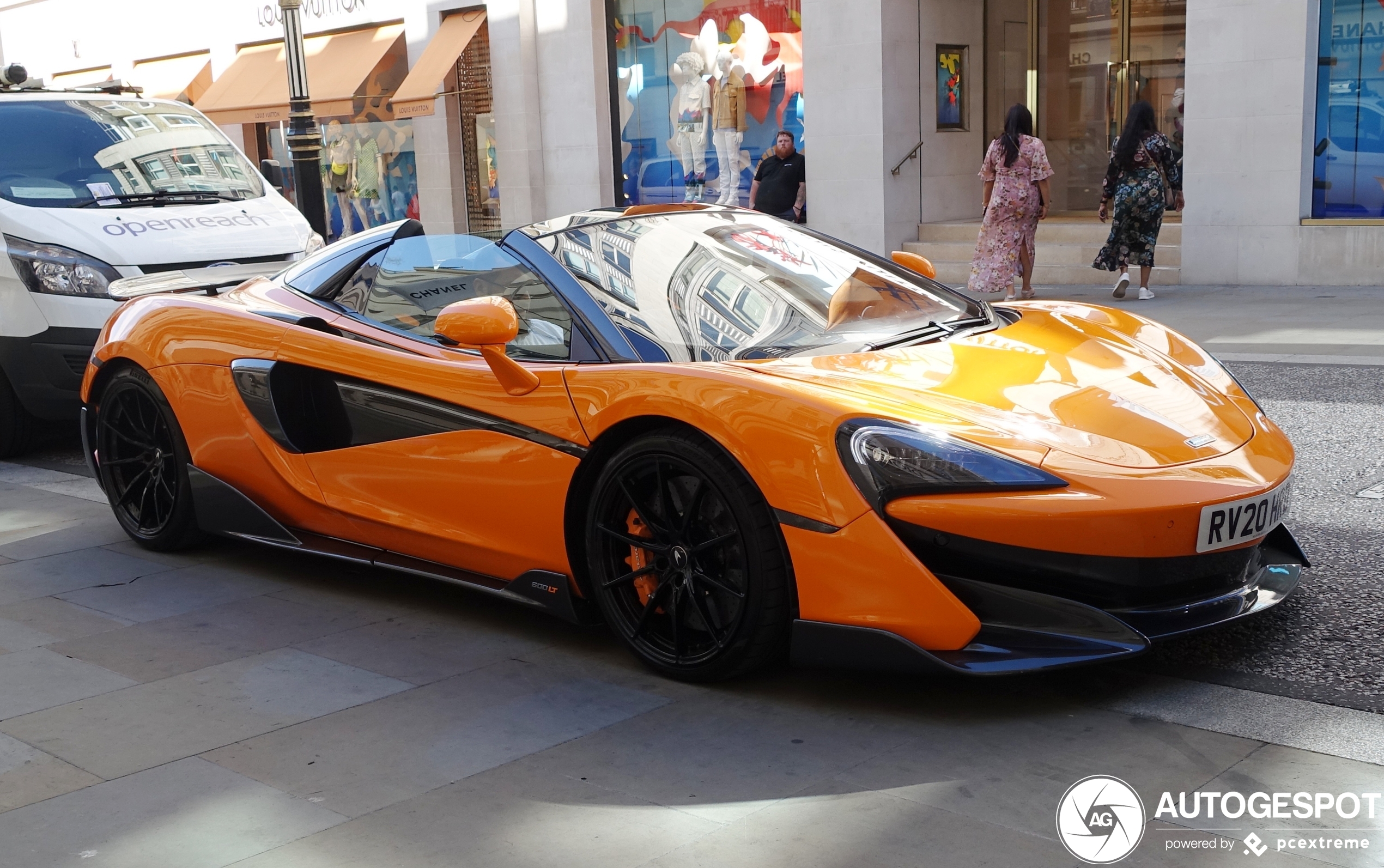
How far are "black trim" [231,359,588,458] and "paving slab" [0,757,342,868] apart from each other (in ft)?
4.07

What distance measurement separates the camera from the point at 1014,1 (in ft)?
53.9

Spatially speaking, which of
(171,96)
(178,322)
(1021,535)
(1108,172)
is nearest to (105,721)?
(178,322)

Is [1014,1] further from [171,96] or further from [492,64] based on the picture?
[171,96]

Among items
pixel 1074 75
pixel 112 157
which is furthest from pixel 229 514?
pixel 1074 75

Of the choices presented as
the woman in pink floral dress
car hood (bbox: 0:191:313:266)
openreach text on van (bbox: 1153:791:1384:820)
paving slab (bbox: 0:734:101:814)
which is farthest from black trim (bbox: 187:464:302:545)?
the woman in pink floral dress

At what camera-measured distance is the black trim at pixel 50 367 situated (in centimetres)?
738

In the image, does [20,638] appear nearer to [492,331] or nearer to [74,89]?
[492,331]

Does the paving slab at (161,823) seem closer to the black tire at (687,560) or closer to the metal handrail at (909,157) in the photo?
the black tire at (687,560)

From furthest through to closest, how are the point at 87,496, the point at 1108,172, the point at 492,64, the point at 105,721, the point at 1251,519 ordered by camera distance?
the point at 492,64 < the point at 1108,172 < the point at 87,496 < the point at 105,721 < the point at 1251,519

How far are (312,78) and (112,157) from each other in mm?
13300

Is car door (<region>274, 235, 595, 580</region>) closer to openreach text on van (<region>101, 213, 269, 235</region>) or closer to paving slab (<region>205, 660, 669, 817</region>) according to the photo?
paving slab (<region>205, 660, 669, 817</region>)

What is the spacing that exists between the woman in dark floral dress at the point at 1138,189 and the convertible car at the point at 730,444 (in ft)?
25.1

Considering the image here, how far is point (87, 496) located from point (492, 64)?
13.6 m

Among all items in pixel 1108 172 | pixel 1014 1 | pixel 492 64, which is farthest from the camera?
pixel 492 64
